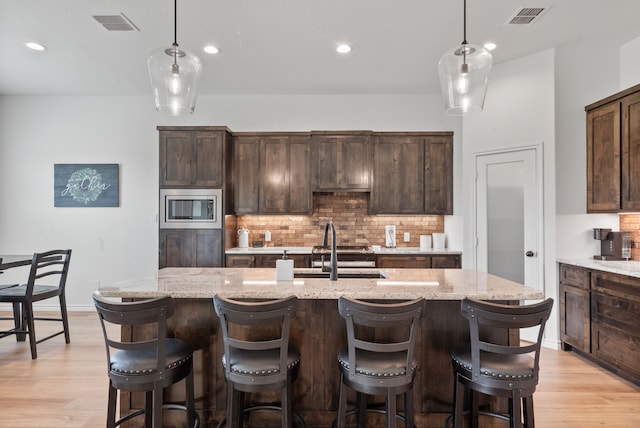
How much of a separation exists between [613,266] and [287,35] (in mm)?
3673

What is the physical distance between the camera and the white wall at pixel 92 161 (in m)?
5.51

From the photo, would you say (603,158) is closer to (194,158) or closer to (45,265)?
(194,158)

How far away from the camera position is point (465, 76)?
2.18 m

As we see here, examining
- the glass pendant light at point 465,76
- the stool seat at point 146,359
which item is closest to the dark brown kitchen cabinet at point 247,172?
the stool seat at point 146,359

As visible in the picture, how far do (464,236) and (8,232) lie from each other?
21.1ft

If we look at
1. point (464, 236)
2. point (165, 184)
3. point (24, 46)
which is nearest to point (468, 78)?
point (464, 236)

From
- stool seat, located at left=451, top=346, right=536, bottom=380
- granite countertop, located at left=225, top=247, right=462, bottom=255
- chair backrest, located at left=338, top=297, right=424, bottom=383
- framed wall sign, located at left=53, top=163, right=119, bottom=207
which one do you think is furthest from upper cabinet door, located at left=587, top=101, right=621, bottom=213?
framed wall sign, located at left=53, top=163, right=119, bottom=207

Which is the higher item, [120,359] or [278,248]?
[278,248]

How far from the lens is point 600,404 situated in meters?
2.82

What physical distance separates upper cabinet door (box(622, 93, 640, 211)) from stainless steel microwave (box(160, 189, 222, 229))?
439 centimetres

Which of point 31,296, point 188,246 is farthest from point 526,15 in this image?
point 31,296

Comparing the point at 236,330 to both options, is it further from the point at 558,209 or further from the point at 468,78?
the point at 558,209

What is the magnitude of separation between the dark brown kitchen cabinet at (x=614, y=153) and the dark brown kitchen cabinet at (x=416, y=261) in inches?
64.3

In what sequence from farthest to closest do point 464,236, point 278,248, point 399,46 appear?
point 278,248 → point 464,236 → point 399,46
